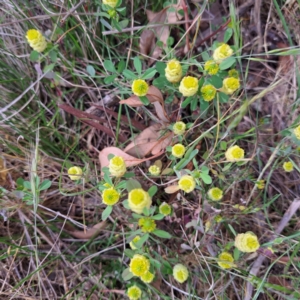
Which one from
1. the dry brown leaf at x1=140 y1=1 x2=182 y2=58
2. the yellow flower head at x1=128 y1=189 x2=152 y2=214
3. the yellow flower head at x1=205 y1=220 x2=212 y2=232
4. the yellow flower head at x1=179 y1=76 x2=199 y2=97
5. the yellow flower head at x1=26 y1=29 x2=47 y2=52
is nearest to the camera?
the yellow flower head at x1=128 y1=189 x2=152 y2=214

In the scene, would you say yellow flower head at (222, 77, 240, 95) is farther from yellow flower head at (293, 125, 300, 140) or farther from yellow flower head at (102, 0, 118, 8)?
yellow flower head at (102, 0, 118, 8)

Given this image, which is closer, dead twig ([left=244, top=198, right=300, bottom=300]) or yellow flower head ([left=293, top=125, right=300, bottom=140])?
yellow flower head ([left=293, top=125, right=300, bottom=140])

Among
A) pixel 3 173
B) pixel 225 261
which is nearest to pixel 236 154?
pixel 225 261

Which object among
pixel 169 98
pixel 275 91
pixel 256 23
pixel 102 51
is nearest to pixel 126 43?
pixel 102 51

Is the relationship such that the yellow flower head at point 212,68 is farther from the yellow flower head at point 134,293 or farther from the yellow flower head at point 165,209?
the yellow flower head at point 134,293

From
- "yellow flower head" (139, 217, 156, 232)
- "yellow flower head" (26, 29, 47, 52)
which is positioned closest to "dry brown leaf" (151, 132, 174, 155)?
"yellow flower head" (139, 217, 156, 232)

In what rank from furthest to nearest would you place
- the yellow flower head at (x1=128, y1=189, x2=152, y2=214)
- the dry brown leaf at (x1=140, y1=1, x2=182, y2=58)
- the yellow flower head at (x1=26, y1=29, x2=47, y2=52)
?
the dry brown leaf at (x1=140, y1=1, x2=182, y2=58) → the yellow flower head at (x1=26, y1=29, x2=47, y2=52) → the yellow flower head at (x1=128, y1=189, x2=152, y2=214)

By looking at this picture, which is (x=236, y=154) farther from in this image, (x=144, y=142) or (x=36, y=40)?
(x=36, y=40)
